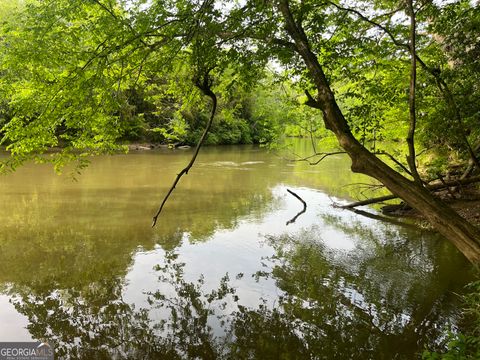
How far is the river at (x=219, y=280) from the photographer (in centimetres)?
471

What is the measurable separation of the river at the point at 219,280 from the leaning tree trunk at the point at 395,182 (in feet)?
5.20

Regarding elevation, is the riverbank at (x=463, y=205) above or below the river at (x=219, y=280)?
above

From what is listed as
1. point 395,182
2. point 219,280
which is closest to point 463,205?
point 219,280

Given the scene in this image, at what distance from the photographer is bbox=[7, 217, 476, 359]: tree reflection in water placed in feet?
14.9

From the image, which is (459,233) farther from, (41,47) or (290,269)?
(41,47)

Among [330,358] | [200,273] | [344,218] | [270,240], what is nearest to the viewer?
[330,358]

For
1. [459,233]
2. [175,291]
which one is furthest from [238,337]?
[459,233]

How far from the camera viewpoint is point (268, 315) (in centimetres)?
535

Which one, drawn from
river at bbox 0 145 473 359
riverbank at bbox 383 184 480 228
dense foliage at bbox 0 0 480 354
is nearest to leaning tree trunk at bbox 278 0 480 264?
dense foliage at bbox 0 0 480 354

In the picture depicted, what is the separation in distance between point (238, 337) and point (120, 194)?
9.50 meters

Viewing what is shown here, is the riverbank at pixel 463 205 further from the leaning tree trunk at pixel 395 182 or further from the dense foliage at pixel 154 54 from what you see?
the leaning tree trunk at pixel 395 182

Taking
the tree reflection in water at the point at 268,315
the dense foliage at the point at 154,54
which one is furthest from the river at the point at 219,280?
the dense foliage at the point at 154,54

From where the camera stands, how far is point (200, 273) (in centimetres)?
682

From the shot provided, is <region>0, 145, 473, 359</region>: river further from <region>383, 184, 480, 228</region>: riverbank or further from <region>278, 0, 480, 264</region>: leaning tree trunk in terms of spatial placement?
<region>278, 0, 480, 264</region>: leaning tree trunk
